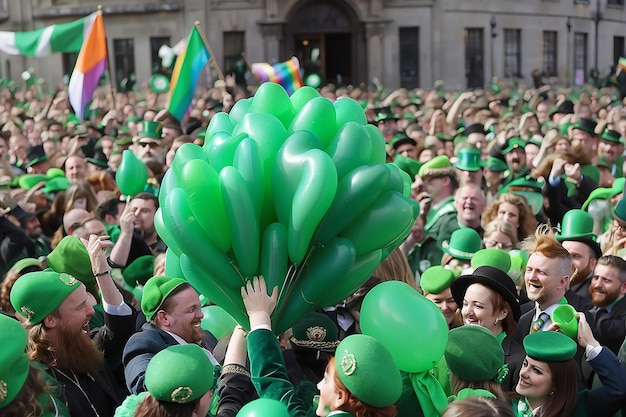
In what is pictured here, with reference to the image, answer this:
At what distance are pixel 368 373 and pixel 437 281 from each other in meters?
2.15

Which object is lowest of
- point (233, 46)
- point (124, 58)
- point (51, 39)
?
point (124, 58)

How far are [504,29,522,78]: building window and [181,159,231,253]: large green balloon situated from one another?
38762 millimetres

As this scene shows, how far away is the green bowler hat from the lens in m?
3.06

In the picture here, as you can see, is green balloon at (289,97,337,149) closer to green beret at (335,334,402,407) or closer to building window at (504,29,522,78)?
green beret at (335,334,402,407)

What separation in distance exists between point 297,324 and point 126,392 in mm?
982

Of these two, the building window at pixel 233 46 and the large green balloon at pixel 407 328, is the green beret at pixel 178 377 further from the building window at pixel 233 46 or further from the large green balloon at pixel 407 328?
the building window at pixel 233 46

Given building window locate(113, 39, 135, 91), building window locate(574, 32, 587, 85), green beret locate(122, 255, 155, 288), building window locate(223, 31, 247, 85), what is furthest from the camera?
building window locate(574, 32, 587, 85)

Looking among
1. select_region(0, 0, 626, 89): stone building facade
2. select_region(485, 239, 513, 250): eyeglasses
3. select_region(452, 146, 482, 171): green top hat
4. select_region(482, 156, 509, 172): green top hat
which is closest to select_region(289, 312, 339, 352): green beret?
select_region(485, 239, 513, 250): eyeglasses

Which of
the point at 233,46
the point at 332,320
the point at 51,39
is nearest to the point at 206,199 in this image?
the point at 332,320

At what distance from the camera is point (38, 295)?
3.84 m

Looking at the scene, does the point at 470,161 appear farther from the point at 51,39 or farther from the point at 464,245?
the point at 51,39

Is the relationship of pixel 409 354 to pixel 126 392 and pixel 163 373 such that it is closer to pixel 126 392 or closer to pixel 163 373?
pixel 163 373

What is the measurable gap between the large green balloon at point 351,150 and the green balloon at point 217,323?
4.36 ft

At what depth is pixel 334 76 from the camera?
39.4 metres
